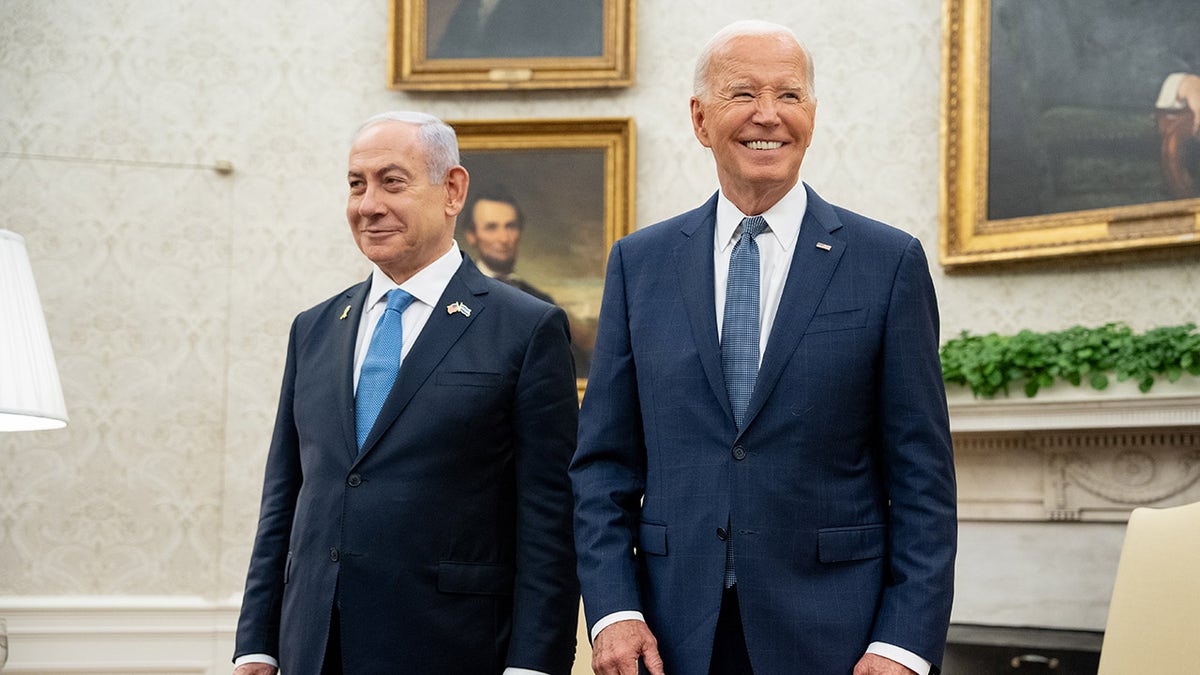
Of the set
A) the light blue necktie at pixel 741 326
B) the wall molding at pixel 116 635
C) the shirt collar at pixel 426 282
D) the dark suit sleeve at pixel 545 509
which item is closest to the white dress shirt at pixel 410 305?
the shirt collar at pixel 426 282

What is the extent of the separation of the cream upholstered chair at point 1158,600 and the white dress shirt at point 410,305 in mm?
1751

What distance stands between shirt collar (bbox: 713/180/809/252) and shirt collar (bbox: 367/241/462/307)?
2.09ft

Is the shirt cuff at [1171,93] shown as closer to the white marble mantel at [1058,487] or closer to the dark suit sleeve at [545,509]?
the white marble mantel at [1058,487]

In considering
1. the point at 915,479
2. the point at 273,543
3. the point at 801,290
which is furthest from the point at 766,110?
the point at 273,543

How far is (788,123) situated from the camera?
2166 millimetres

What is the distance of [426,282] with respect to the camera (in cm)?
264

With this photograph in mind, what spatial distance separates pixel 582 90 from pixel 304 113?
122 centimetres

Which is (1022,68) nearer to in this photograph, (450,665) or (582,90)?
(582,90)

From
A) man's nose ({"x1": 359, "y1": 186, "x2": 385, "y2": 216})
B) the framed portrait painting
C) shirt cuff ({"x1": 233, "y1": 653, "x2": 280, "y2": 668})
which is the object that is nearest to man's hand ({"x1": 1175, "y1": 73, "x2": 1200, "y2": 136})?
the framed portrait painting

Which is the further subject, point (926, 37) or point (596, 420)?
point (926, 37)

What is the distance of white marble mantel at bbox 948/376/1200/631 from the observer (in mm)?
4750

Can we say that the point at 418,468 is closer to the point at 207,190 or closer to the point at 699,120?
the point at 699,120

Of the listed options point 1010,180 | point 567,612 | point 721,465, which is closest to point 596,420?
point 721,465

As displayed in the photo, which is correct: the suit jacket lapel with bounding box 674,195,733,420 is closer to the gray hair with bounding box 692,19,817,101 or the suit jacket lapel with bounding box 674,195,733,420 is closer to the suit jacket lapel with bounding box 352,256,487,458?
the gray hair with bounding box 692,19,817,101
